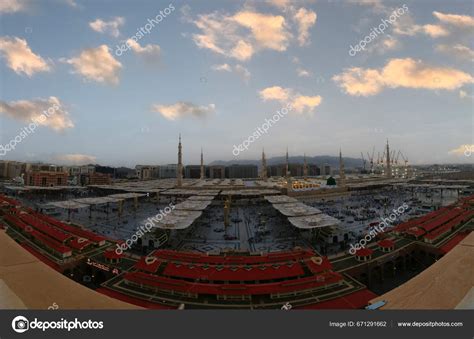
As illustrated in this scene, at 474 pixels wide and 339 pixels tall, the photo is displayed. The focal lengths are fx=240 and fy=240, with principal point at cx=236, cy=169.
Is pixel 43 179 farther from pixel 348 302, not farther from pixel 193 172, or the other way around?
pixel 348 302

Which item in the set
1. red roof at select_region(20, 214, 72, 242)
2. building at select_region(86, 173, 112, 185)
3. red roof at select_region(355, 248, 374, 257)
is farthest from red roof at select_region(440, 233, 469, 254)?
building at select_region(86, 173, 112, 185)

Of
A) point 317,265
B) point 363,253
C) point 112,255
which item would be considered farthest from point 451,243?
point 112,255

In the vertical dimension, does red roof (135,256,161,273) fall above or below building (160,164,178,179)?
below

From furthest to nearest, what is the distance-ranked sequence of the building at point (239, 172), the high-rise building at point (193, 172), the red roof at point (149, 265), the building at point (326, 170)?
1. the building at point (326, 170)
2. the high-rise building at point (193, 172)
3. the building at point (239, 172)
4. the red roof at point (149, 265)

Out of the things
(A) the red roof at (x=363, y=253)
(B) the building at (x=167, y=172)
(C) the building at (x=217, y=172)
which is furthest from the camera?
(B) the building at (x=167, y=172)

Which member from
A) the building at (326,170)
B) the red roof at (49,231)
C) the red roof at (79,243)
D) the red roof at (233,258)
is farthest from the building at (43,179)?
the building at (326,170)

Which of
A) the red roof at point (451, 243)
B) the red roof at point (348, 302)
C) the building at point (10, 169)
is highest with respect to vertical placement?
the building at point (10, 169)

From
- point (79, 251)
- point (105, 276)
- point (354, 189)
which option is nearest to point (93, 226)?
point (79, 251)

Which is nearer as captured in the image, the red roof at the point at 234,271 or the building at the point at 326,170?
the red roof at the point at 234,271

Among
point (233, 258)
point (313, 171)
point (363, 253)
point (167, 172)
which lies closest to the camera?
point (233, 258)

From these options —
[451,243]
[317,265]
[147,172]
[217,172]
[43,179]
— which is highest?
A: [147,172]

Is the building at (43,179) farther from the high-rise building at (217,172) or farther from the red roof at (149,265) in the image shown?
the red roof at (149,265)

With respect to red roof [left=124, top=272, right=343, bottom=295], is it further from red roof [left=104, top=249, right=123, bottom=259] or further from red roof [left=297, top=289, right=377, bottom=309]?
red roof [left=104, top=249, right=123, bottom=259]

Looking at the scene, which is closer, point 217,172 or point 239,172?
point 217,172
